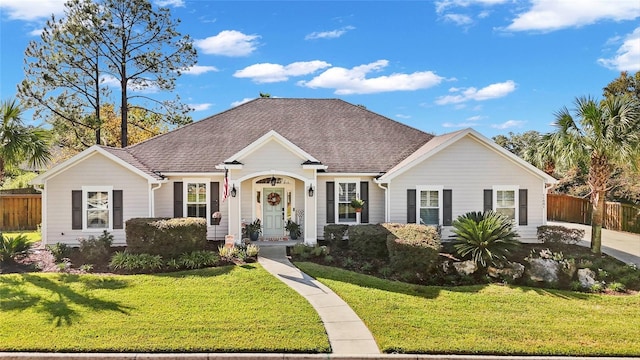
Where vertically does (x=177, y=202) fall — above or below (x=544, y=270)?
above

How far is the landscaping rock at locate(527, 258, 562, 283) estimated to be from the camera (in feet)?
44.2

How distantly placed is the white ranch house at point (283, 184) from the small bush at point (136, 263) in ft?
11.5

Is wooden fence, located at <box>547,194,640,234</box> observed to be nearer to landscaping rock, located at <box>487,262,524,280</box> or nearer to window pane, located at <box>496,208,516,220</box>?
window pane, located at <box>496,208,516,220</box>

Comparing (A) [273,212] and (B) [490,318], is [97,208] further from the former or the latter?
(B) [490,318]

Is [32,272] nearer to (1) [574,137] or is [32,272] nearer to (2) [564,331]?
(2) [564,331]

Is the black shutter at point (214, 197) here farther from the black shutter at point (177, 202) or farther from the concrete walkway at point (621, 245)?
the concrete walkway at point (621, 245)

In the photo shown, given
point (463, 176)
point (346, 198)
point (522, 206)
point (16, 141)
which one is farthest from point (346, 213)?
point (16, 141)

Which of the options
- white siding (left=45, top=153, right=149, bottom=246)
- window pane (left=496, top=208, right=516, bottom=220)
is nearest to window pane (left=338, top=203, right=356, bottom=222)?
window pane (left=496, top=208, right=516, bottom=220)

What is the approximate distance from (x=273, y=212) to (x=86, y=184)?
A: 25.1 feet

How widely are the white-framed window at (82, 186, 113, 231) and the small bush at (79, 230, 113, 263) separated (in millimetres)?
1137

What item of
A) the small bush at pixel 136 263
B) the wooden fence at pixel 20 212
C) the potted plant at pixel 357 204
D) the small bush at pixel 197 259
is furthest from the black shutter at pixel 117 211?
the wooden fence at pixel 20 212


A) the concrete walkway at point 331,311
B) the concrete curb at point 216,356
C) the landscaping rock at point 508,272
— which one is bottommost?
the concrete curb at point 216,356

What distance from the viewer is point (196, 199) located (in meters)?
18.6

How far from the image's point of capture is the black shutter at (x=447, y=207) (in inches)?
719
